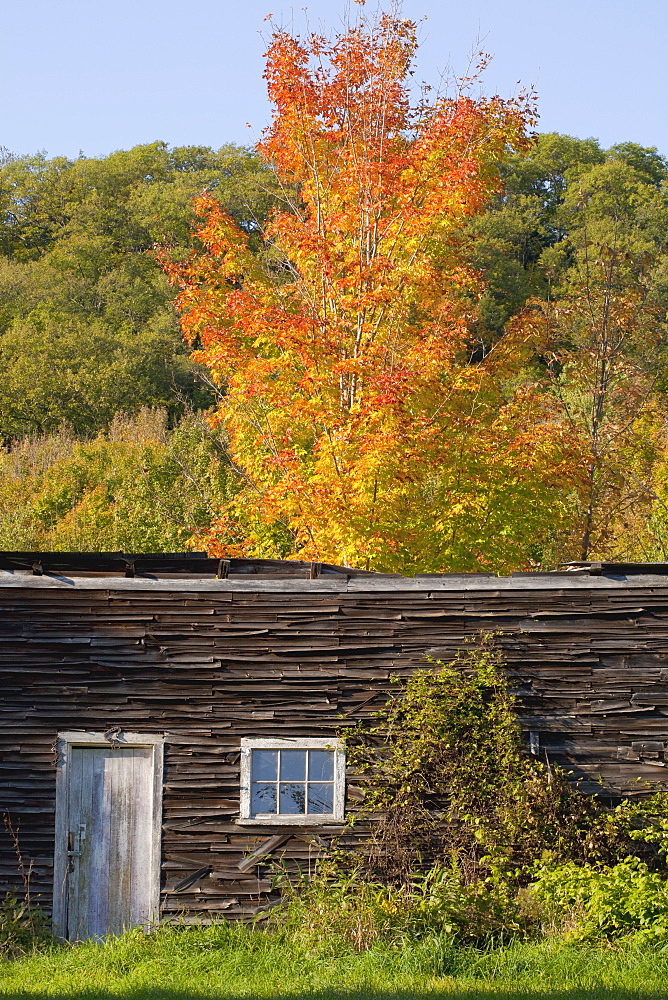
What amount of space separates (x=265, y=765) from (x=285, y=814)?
47 centimetres

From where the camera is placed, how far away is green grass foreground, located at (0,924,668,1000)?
721 cm

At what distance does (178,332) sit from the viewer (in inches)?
1770

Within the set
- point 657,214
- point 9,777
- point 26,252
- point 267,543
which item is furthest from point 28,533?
point 26,252

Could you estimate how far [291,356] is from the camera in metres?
13.6

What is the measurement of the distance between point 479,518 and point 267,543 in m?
3.45

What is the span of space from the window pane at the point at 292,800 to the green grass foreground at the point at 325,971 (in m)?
1.06

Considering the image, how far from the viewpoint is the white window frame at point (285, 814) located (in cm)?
917

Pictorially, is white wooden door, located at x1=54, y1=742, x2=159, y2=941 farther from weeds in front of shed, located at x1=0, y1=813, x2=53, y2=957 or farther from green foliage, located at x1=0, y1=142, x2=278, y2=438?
green foliage, located at x1=0, y1=142, x2=278, y2=438

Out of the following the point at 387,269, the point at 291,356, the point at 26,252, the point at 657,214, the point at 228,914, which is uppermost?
the point at 26,252

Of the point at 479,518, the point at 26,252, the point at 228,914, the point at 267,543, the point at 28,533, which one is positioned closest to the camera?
the point at 228,914

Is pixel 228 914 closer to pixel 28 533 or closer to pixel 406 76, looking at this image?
pixel 406 76

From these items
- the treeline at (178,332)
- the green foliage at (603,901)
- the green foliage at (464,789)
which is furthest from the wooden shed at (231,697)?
the treeline at (178,332)

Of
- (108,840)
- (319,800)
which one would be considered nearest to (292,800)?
(319,800)

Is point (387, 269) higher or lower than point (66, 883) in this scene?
higher
